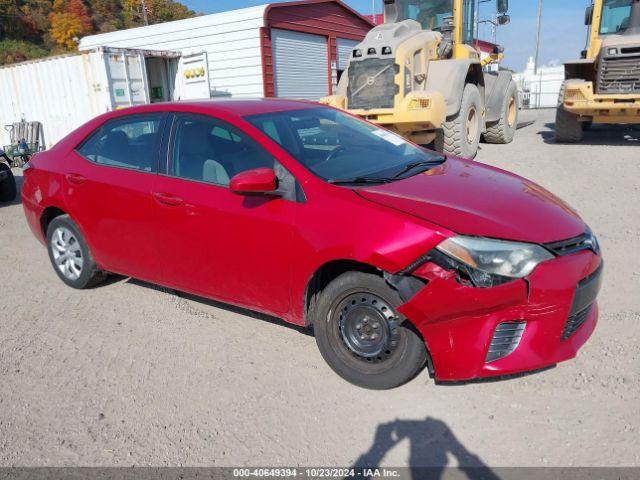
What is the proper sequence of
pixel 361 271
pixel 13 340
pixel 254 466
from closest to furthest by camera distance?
pixel 254 466
pixel 361 271
pixel 13 340

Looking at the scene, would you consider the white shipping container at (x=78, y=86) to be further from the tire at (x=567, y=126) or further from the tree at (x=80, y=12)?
the tree at (x=80, y=12)

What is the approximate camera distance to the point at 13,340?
3.87m

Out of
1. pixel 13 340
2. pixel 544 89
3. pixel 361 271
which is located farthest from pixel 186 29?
pixel 544 89

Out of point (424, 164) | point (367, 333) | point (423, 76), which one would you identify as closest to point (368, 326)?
point (367, 333)

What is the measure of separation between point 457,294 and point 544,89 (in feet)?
90.3

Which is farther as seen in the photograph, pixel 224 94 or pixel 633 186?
pixel 224 94

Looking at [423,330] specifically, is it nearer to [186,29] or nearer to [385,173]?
[385,173]

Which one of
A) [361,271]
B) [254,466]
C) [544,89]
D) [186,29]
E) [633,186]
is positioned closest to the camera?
[254,466]

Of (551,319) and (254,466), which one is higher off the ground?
(551,319)

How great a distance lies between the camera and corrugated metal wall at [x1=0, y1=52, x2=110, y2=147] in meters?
13.5

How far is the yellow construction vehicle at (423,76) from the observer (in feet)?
28.4

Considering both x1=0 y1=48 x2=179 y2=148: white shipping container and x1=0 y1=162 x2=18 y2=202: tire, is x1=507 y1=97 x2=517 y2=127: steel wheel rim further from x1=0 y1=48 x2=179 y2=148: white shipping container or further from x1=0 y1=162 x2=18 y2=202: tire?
x1=0 y1=162 x2=18 y2=202: tire

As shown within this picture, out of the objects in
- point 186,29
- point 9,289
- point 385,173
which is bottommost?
point 9,289

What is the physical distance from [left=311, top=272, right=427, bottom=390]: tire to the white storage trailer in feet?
40.3
